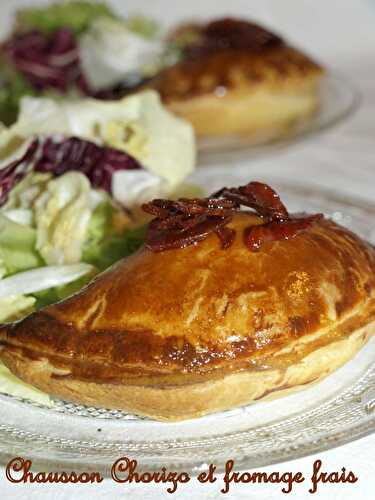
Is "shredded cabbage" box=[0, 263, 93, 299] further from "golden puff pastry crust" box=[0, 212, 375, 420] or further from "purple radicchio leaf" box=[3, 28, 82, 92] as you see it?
"purple radicchio leaf" box=[3, 28, 82, 92]

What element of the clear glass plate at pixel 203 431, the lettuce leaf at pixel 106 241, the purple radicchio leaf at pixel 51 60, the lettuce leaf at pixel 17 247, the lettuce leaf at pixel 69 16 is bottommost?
the purple radicchio leaf at pixel 51 60

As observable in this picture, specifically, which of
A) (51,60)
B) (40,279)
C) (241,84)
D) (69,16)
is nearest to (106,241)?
(40,279)

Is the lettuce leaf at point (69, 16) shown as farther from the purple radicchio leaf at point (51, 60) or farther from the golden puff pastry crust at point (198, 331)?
the golden puff pastry crust at point (198, 331)

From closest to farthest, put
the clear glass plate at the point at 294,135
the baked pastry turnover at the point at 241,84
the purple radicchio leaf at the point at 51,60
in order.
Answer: the clear glass plate at the point at 294,135 < the baked pastry turnover at the point at 241,84 < the purple radicchio leaf at the point at 51,60

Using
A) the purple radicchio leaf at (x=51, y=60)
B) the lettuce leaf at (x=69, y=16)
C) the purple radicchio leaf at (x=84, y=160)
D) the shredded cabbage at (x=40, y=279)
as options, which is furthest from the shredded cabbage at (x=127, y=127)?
the lettuce leaf at (x=69, y=16)

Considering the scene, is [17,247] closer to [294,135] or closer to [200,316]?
[200,316]

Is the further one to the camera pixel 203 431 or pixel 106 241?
pixel 106 241
